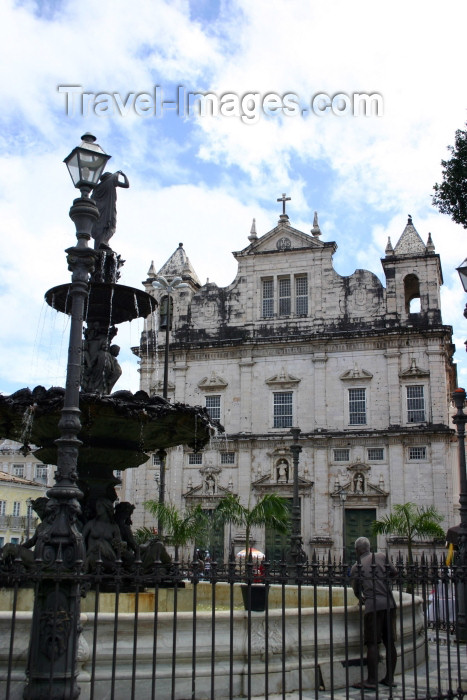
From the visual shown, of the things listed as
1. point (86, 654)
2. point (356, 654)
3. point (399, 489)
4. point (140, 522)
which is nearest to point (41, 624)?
point (86, 654)

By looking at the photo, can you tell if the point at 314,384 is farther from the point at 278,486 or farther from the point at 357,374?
the point at 278,486

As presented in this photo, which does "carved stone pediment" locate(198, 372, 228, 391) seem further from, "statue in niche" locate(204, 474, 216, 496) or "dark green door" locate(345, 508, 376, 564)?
"dark green door" locate(345, 508, 376, 564)

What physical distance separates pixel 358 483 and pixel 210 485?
689cm

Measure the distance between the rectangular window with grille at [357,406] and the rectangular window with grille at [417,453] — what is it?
2.41 m

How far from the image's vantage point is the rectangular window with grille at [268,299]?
3478 cm

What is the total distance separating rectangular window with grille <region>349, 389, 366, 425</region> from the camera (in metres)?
31.8

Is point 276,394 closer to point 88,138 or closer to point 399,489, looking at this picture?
point 399,489

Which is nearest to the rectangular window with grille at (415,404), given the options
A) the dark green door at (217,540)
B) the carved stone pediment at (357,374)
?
the carved stone pediment at (357,374)

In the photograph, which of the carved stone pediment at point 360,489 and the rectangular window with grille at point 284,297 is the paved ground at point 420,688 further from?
the rectangular window with grille at point 284,297

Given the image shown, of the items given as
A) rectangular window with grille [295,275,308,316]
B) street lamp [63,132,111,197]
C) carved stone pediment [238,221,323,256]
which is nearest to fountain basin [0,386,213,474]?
street lamp [63,132,111,197]

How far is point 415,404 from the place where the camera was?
31.2 meters

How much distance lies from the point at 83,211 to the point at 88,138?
2.83 feet

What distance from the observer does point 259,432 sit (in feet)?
108

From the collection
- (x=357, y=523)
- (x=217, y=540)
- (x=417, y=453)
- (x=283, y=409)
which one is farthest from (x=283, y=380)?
(x=217, y=540)
